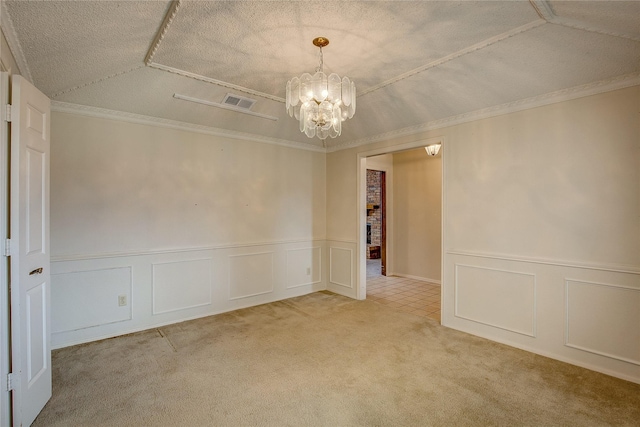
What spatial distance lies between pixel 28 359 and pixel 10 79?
1.76m

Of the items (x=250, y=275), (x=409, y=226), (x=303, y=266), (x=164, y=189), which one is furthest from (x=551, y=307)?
(x=164, y=189)

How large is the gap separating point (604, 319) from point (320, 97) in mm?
3011

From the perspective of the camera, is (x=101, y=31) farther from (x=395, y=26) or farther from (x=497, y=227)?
(x=497, y=227)

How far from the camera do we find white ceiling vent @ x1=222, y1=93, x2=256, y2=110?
3.61 metres

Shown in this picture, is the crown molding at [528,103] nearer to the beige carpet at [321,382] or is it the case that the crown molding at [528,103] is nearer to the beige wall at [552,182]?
the beige wall at [552,182]

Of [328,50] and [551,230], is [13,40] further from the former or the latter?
[551,230]

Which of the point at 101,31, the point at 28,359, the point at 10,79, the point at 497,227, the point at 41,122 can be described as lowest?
the point at 28,359

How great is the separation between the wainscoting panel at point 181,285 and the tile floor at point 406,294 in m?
2.48

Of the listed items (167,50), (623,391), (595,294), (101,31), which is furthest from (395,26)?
(623,391)

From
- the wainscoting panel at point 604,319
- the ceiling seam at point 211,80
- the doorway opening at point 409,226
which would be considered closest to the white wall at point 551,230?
the wainscoting panel at point 604,319

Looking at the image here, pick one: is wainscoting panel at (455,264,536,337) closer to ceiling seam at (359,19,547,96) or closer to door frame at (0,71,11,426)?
ceiling seam at (359,19,547,96)

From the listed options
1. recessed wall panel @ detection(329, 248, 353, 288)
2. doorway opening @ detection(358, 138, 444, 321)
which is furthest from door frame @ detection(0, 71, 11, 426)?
doorway opening @ detection(358, 138, 444, 321)

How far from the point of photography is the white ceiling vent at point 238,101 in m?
3.61

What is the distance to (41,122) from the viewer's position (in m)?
2.22
